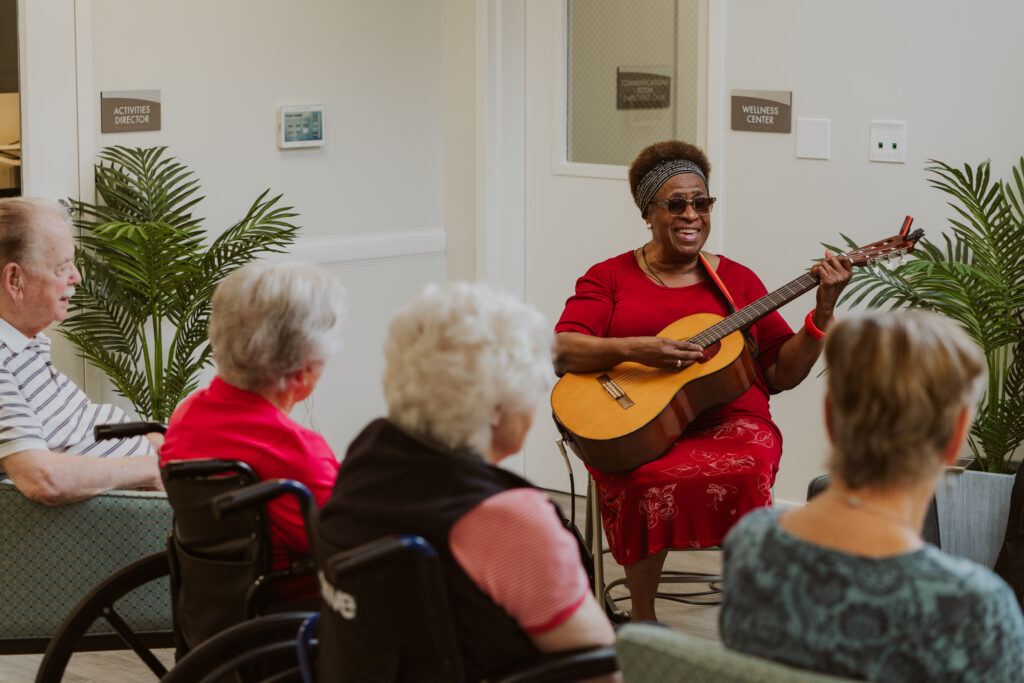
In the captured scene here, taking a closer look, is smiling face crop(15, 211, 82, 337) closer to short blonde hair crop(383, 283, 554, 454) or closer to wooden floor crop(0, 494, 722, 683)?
wooden floor crop(0, 494, 722, 683)

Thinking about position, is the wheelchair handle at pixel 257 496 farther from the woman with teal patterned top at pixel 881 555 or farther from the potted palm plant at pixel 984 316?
the potted palm plant at pixel 984 316

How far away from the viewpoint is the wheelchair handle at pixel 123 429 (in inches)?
86.7

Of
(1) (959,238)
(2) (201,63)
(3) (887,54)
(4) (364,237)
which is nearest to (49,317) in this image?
(2) (201,63)

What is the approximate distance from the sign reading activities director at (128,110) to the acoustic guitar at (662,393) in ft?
5.81

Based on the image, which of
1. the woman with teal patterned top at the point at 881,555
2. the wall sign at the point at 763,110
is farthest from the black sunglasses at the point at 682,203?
the woman with teal patterned top at the point at 881,555

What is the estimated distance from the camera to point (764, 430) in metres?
3.00

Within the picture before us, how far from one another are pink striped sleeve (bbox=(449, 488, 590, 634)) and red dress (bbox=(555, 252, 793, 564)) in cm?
138

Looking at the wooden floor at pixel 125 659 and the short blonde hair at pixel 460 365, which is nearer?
the short blonde hair at pixel 460 365

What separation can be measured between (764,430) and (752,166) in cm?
136

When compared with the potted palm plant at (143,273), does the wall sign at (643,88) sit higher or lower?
higher

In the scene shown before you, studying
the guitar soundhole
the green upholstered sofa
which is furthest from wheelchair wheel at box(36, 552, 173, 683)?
the guitar soundhole

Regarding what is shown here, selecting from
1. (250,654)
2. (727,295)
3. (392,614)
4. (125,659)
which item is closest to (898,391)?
(392,614)

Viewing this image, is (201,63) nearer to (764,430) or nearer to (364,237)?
(364,237)

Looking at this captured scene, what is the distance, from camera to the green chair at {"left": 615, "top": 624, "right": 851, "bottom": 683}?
1.22m
